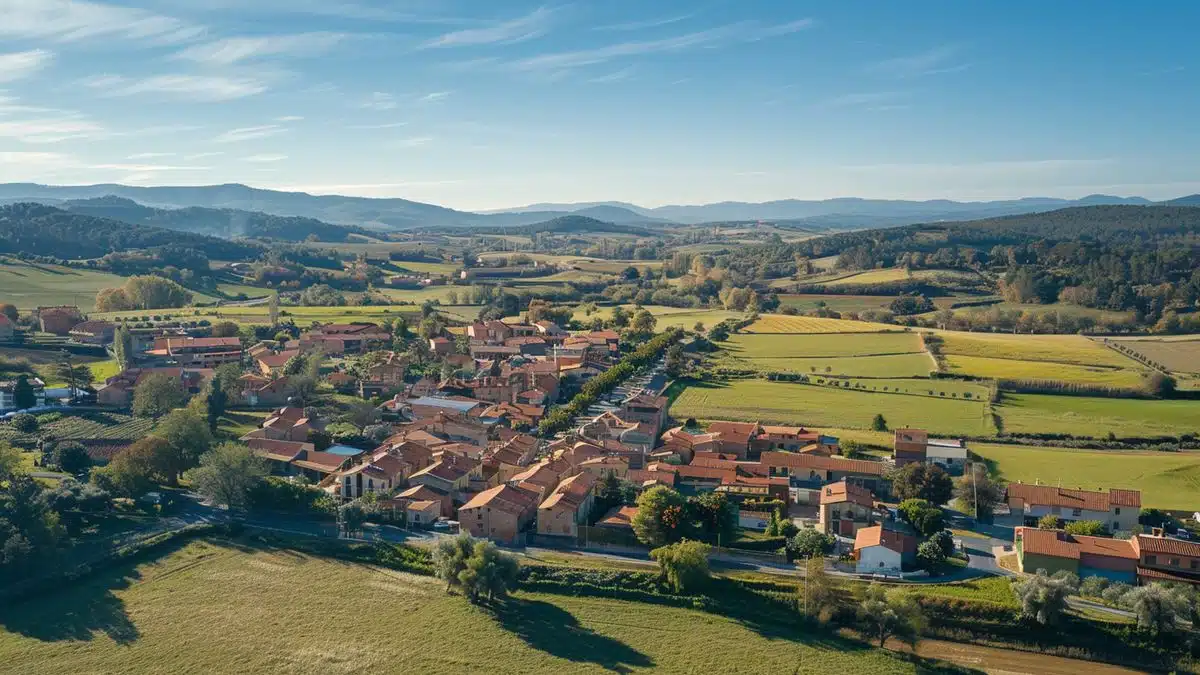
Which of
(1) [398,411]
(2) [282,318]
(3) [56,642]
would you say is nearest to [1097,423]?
(1) [398,411]

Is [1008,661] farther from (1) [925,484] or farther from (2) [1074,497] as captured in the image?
(2) [1074,497]

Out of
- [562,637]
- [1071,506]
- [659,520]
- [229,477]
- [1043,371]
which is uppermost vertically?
[229,477]

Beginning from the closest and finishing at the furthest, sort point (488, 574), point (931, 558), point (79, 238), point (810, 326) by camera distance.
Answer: point (488, 574) → point (931, 558) → point (810, 326) → point (79, 238)

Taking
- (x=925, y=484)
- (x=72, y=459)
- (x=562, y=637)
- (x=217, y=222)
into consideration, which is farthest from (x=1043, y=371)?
(x=217, y=222)

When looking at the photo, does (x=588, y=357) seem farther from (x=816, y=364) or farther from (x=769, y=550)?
(x=769, y=550)

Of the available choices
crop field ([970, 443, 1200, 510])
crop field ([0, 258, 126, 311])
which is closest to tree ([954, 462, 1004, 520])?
crop field ([970, 443, 1200, 510])

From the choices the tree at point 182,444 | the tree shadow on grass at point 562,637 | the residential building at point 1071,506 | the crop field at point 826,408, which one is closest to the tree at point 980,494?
the residential building at point 1071,506
